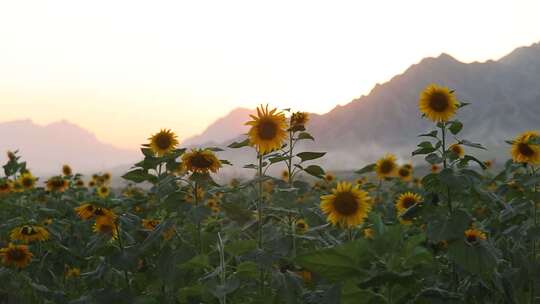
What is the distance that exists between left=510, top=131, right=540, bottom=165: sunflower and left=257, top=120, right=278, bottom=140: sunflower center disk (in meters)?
2.68

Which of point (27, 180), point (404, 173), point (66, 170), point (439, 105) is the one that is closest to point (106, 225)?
point (439, 105)

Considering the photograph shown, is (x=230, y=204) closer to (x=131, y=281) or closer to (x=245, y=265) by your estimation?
(x=245, y=265)

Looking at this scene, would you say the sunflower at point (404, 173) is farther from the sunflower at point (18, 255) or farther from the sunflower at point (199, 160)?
the sunflower at point (199, 160)

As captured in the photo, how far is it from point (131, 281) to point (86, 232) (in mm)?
2114

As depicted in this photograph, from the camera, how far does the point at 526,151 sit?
6.02 m

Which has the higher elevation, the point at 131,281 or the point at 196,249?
the point at 196,249

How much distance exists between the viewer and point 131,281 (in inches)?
226

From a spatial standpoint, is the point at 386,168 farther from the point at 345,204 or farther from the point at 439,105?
the point at 345,204

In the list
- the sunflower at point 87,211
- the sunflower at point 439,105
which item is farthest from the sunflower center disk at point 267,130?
the sunflower at point 87,211

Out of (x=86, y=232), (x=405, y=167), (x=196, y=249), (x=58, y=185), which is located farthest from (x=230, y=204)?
(x=405, y=167)

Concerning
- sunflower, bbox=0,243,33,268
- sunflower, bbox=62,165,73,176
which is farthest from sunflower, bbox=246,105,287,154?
sunflower, bbox=62,165,73,176

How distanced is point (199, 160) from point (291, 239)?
1.21 meters

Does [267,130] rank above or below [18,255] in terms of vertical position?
above

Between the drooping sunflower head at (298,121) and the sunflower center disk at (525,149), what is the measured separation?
7.47 feet
